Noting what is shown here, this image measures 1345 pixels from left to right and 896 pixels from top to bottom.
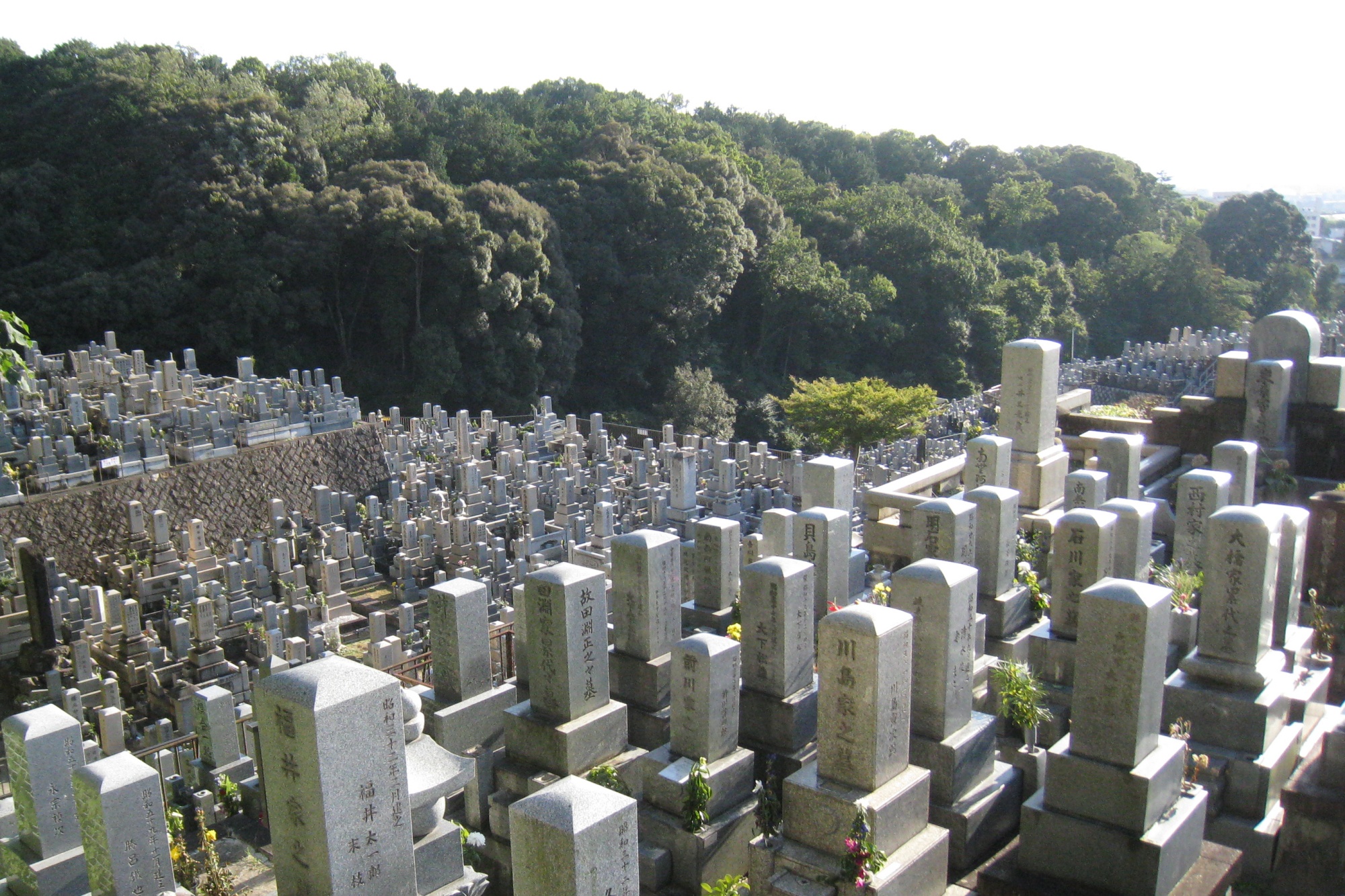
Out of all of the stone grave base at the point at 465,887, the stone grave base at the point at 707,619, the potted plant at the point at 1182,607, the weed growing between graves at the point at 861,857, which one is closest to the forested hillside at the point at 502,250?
the stone grave base at the point at 707,619

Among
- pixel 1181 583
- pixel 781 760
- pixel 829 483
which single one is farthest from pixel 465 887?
pixel 1181 583

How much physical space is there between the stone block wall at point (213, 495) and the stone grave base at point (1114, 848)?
13.5 metres

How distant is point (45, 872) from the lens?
4.75 metres

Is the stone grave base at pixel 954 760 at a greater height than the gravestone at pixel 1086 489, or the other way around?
the gravestone at pixel 1086 489

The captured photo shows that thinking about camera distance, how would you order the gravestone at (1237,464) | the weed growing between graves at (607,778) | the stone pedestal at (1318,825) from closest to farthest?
the stone pedestal at (1318,825), the weed growing between graves at (607,778), the gravestone at (1237,464)

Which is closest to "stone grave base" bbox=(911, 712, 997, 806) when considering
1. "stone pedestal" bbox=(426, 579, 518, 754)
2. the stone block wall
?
"stone pedestal" bbox=(426, 579, 518, 754)

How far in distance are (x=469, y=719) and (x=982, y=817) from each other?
3209 millimetres

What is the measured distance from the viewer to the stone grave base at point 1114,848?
5043 mm

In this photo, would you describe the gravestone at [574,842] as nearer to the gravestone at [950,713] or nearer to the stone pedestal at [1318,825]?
the gravestone at [950,713]

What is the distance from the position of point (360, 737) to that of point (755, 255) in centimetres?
3084

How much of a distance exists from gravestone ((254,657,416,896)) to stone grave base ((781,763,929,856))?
6.90 feet

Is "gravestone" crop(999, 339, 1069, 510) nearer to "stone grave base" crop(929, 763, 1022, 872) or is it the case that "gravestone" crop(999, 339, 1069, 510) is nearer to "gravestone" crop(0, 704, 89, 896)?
"stone grave base" crop(929, 763, 1022, 872)

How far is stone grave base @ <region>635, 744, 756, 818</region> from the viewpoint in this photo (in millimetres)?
5848

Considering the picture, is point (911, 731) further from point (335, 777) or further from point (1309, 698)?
point (335, 777)
